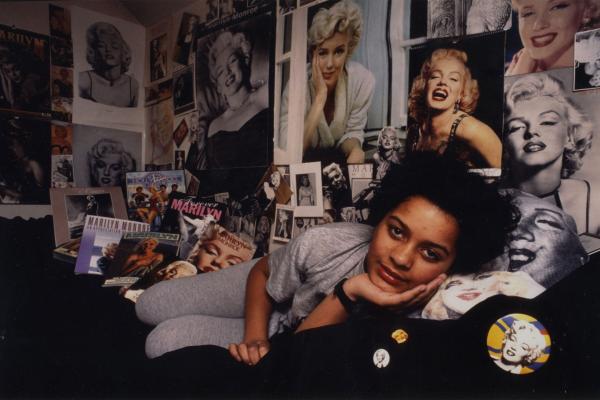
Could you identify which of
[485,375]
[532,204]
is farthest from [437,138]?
[485,375]

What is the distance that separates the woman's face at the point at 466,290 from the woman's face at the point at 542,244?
0.05 meters

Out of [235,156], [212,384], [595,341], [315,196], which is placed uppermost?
[235,156]

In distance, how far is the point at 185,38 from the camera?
5.06 ft

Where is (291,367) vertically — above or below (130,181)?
below

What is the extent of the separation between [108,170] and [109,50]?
0.43m

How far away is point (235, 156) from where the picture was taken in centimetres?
137

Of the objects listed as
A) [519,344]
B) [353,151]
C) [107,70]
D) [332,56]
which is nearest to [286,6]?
[332,56]

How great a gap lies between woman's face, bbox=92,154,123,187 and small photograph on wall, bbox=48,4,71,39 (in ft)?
1.38

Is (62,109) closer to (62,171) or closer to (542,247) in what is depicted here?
(62,171)

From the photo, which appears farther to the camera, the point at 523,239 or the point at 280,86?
the point at 280,86

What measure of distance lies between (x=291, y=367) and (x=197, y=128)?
106cm

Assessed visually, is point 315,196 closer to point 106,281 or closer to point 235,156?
point 235,156

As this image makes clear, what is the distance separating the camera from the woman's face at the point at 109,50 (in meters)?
1.63

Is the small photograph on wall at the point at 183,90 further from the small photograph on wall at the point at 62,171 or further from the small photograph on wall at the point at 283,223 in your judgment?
the small photograph on wall at the point at 283,223
